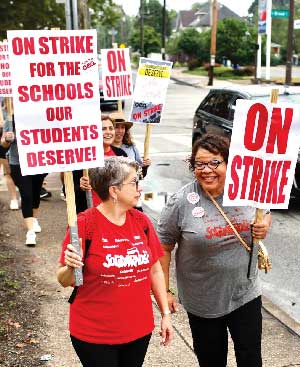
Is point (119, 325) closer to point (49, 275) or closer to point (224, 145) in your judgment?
point (224, 145)

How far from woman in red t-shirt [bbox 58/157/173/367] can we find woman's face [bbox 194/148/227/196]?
Answer: 1.42 feet

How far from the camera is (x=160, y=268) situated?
131 inches

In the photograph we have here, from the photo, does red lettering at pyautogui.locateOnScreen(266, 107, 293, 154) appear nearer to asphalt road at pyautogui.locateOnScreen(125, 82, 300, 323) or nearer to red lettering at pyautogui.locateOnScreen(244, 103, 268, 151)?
red lettering at pyautogui.locateOnScreen(244, 103, 268, 151)

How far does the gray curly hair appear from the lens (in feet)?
10.3

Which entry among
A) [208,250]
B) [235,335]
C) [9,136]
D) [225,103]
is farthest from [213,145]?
[225,103]

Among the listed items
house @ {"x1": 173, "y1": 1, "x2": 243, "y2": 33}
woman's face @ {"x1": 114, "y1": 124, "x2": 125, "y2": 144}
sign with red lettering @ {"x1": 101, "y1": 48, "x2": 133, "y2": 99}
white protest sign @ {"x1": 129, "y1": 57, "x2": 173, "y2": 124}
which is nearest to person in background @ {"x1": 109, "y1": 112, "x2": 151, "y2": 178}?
woman's face @ {"x1": 114, "y1": 124, "x2": 125, "y2": 144}

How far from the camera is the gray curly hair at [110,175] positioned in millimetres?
3146

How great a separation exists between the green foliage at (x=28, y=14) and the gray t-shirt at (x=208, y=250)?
76.9 ft

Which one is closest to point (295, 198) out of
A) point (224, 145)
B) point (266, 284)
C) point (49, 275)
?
point (266, 284)

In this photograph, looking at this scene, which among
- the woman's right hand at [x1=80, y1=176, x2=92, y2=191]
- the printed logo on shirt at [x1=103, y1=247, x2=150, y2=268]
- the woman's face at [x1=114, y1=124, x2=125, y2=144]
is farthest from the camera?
the woman's face at [x1=114, y1=124, x2=125, y2=144]

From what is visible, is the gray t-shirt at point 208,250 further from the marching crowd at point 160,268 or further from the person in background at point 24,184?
the person in background at point 24,184

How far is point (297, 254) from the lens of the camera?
7.09 m

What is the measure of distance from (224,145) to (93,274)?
1.08 m

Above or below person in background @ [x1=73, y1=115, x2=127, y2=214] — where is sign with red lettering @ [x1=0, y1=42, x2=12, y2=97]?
above
